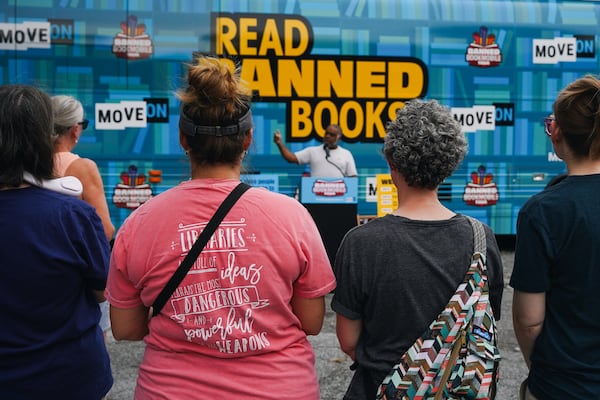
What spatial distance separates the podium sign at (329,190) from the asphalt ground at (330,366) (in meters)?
1.69

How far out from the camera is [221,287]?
179cm

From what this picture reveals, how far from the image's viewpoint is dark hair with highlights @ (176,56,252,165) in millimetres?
1823

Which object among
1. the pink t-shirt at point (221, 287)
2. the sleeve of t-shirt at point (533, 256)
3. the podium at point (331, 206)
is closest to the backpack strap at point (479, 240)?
the sleeve of t-shirt at point (533, 256)

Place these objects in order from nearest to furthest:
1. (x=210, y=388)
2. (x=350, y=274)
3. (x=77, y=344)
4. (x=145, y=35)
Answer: (x=210, y=388), (x=350, y=274), (x=77, y=344), (x=145, y=35)

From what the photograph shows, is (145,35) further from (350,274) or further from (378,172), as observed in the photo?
(350,274)

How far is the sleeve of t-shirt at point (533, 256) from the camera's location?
1954mm

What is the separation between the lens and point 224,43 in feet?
29.2

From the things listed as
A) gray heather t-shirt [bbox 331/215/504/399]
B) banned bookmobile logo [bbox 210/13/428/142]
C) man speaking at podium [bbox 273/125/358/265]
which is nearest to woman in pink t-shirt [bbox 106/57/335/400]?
gray heather t-shirt [bbox 331/215/504/399]

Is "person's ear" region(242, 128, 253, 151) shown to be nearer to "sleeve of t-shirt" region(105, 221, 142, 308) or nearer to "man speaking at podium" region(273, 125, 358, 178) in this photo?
"sleeve of t-shirt" region(105, 221, 142, 308)

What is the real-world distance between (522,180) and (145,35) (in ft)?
19.6

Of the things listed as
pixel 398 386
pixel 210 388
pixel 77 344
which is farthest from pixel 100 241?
pixel 398 386

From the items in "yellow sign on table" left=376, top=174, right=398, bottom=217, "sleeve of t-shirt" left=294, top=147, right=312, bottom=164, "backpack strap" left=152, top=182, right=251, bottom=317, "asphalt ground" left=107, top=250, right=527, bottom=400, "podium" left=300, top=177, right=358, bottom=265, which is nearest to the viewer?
"backpack strap" left=152, top=182, right=251, bottom=317

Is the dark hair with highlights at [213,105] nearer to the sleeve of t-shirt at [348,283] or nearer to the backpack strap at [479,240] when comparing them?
the sleeve of t-shirt at [348,283]

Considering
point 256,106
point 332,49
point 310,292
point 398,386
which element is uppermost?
point 332,49
